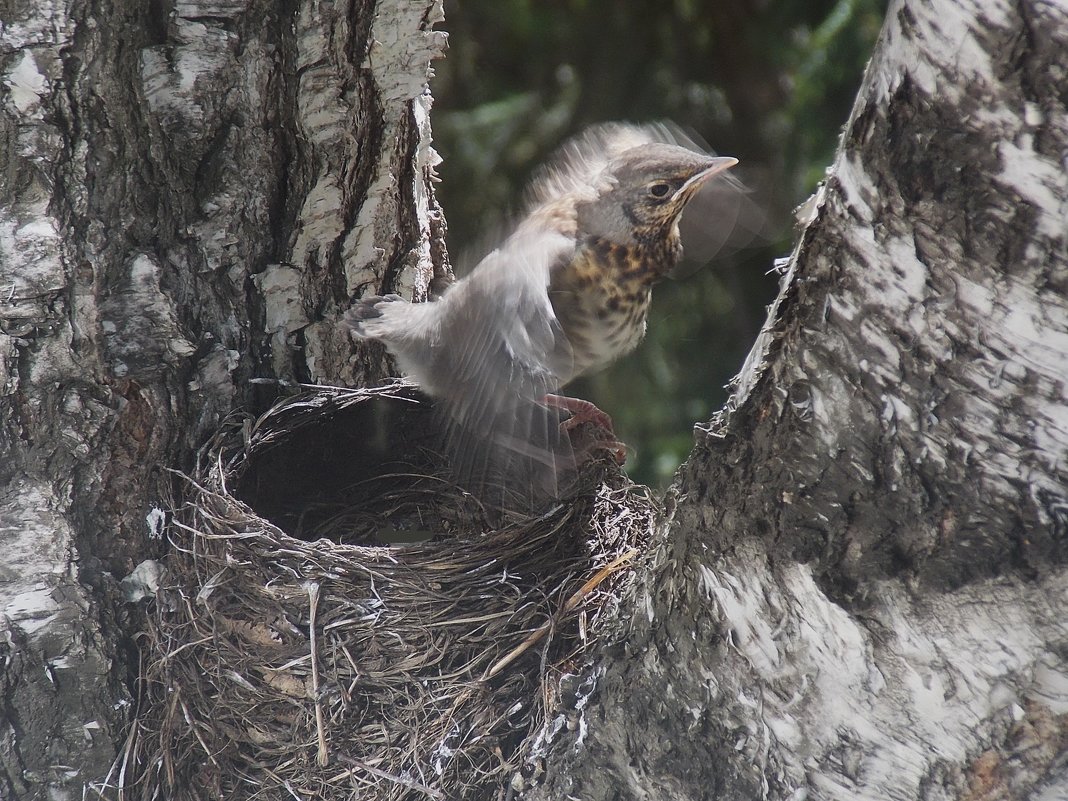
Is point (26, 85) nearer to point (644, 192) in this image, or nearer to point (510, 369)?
point (510, 369)

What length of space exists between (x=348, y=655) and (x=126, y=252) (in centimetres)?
89

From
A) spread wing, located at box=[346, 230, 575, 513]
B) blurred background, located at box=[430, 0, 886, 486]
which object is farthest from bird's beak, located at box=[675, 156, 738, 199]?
blurred background, located at box=[430, 0, 886, 486]

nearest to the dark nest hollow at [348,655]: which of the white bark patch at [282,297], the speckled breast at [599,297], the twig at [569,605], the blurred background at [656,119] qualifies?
the twig at [569,605]

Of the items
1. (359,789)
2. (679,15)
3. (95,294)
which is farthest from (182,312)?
(679,15)

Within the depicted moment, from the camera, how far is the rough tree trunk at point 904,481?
1047 mm

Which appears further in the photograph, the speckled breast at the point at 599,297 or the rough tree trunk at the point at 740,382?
the speckled breast at the point at 599,297

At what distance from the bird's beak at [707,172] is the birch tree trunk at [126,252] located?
749 millimetres

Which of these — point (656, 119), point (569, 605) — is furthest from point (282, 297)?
point (656, 119)

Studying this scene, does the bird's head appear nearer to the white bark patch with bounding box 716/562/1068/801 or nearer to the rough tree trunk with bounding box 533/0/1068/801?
the rough tree trunk with bounding box 533/0/1068/801

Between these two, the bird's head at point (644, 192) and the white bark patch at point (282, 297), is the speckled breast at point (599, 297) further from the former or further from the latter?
the white bark patch at point (282, 297)

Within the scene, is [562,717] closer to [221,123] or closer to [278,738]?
[278,738]

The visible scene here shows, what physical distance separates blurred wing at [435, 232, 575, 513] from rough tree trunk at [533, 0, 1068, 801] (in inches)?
25.7

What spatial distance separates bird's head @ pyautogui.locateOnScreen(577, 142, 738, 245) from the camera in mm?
2609

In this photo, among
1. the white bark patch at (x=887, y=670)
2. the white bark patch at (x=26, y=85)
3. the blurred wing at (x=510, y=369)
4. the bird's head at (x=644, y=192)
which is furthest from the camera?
the bird's head at (x=644, y=192)
